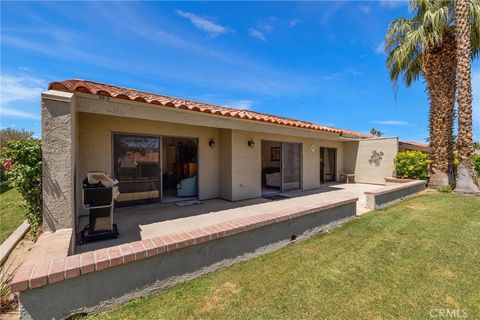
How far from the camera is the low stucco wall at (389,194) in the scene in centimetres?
849

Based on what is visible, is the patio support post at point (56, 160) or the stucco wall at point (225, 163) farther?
the stucco wall at point (225, 163)

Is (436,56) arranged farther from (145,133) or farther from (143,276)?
(143,276)

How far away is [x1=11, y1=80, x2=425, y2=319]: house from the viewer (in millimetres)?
2973

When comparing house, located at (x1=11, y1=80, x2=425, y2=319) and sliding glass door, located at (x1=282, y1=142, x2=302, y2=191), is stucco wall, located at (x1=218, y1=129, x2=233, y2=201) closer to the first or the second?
house, located at (x1=11, y1=80, x2=425, y2=319)

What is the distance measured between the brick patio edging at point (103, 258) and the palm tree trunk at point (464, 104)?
A: 1205 centimetres

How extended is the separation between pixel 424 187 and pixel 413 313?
11832mm

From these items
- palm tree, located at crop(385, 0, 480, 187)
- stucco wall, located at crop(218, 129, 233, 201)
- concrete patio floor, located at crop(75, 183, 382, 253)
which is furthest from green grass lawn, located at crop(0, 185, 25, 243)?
palm tree, located at crop(385, 0, 480, 187)

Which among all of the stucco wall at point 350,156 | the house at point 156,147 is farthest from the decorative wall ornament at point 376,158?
the house at point 156,147

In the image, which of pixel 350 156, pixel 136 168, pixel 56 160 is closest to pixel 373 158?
pixel 350 156

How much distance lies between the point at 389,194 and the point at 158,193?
30.9ft

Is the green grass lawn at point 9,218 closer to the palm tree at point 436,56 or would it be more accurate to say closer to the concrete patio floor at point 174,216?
the concrete patio floor at point 174,216

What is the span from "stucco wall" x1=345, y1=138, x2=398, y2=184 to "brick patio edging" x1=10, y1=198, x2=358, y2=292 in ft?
46.3

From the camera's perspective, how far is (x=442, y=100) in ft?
38.9

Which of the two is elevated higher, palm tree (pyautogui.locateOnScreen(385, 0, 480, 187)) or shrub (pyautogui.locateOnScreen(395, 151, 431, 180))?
palm tree (pyautogui.locateOnScreen(385, 0, 480, 187))
